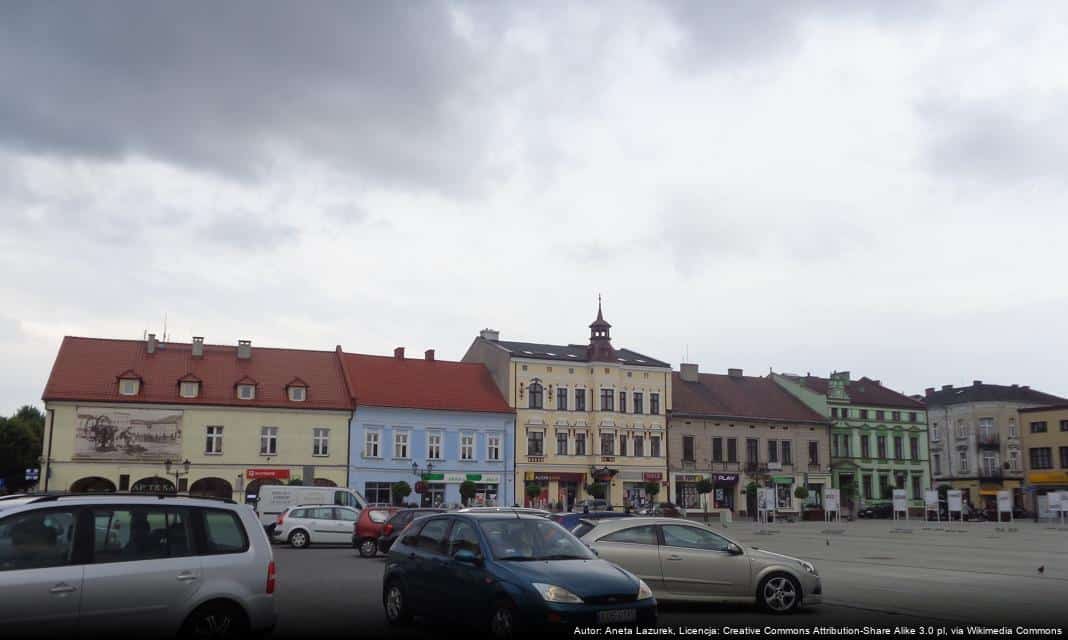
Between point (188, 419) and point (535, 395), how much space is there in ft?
70.1

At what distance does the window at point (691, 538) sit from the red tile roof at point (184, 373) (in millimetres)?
42228

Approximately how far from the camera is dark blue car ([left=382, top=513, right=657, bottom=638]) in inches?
405

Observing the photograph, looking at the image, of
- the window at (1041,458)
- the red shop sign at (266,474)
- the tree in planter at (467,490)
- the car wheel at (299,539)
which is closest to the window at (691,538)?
the car wheel at (299,539)

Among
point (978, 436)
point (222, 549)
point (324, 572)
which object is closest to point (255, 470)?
point (324, 572)

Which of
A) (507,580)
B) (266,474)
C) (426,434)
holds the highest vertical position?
(426,434)

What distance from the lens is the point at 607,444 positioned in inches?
2447

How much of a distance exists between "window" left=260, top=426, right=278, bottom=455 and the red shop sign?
1.07 meters

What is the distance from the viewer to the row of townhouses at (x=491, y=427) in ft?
166

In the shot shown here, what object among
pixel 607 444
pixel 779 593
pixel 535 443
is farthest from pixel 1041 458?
pixel 779 593

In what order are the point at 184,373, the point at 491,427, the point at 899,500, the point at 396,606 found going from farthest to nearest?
the point at 491,427
the point at 184,373
the point at 899,500
the point at 396,606

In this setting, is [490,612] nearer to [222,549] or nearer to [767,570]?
[222,549]

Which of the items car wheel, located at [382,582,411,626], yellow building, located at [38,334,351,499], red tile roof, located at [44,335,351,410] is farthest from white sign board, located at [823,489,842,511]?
car wheel, located at [382,582,411,626]

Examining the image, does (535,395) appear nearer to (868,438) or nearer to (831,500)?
(831,500)

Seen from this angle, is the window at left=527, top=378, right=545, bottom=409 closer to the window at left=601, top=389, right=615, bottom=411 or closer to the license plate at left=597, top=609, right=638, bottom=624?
the window at left=601, top=389, right=615, bottom=411
